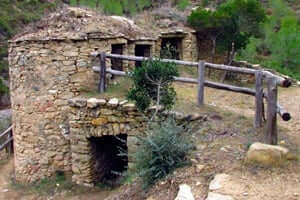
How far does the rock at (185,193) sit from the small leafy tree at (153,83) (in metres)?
1.69

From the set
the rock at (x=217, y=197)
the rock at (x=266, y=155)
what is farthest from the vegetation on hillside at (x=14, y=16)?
the rock at (x=217, y=197)

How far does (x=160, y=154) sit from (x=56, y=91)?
3.89 m

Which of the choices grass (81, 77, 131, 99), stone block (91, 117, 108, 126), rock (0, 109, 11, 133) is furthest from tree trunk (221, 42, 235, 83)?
rock (0, 109, 11, 133)

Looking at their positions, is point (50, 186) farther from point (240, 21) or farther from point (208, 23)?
point (240, 21)

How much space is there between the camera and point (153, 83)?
5.92 metres

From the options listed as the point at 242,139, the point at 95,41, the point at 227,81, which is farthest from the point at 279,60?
the point at 242,139

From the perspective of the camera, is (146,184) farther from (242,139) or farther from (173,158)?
(242,139)

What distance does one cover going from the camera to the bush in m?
4.85

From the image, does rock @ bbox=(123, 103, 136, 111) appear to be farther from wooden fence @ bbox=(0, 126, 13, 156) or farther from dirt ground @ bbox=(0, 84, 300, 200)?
wooden fence @ bbox=(0, 126, 13, 156)

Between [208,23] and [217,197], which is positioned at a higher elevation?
[208,23]

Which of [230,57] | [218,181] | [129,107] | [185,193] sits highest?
[230,57]

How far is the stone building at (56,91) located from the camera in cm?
774

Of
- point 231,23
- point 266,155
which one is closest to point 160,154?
point 266,155

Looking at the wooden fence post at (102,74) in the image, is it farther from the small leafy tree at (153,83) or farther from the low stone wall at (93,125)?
the small leafy tree at (153,83)
